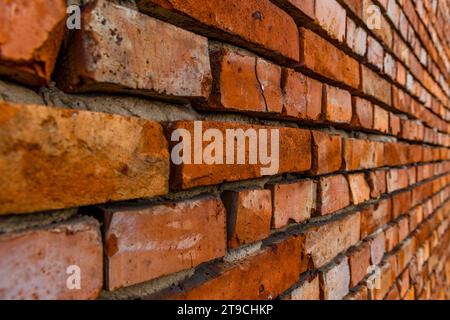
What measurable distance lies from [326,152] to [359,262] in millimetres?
373

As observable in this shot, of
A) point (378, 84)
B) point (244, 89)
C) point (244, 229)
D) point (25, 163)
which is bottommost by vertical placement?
point (244, 229)

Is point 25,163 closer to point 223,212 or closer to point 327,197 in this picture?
point 223,212

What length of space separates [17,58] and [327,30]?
2.31ft

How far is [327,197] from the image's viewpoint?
34.9 inches

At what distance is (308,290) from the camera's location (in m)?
0.80

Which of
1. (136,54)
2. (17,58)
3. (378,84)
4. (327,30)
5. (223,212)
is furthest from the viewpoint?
(378,84)

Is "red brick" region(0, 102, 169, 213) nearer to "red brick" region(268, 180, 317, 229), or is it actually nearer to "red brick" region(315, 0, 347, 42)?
"red brick" region(268, 180, 317, 229)

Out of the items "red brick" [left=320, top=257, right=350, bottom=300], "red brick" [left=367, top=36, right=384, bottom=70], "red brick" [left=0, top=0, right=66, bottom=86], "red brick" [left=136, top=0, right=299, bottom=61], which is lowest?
"red brick" [left=320, top=257, right=350, bottom=300]

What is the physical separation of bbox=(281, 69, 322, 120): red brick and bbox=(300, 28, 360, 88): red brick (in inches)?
1.4

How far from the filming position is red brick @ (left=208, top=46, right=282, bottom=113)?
1.88 feet

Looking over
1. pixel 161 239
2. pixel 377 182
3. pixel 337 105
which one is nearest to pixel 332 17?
pixel 337 105

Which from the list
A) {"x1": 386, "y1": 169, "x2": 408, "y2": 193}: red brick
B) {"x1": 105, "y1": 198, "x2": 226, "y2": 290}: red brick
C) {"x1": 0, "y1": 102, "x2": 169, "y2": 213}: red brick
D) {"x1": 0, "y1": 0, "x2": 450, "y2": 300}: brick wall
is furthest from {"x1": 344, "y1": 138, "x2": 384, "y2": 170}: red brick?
{"x1": 0, "y1": 102, "x2": 169, "y2": 213}: red brick

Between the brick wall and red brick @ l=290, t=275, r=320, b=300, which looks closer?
the brick wall

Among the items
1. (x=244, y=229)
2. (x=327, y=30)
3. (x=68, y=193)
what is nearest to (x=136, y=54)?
(x=68, y=193)
